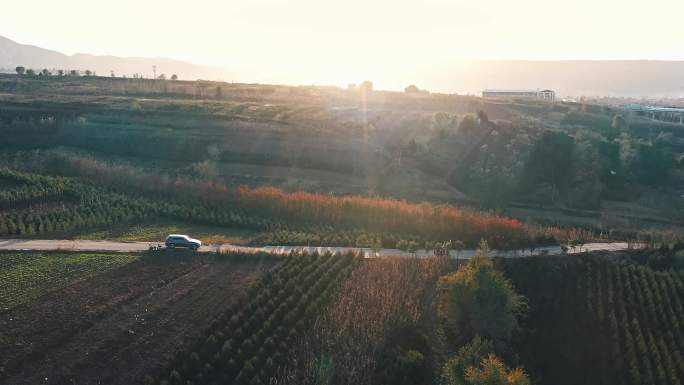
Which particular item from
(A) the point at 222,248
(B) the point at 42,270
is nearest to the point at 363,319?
(A) the point at 222,248

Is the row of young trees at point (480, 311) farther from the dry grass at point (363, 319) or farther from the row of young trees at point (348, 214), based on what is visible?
the row of young trees at point (348, 214)

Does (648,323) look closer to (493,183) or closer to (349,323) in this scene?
(349,323)

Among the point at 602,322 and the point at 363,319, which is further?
the point at 602,322

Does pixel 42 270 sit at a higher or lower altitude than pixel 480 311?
higher

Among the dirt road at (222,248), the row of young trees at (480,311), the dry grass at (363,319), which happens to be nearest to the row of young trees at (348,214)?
the dirt road at (222,248)

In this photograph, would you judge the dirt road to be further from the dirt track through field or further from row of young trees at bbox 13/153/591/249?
the dirt track through field

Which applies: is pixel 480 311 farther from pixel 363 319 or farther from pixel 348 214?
pixel 348 214

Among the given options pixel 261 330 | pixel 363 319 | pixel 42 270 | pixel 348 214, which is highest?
pixel 348 214

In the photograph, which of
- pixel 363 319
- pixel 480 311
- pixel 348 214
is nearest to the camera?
pixel 363 319
